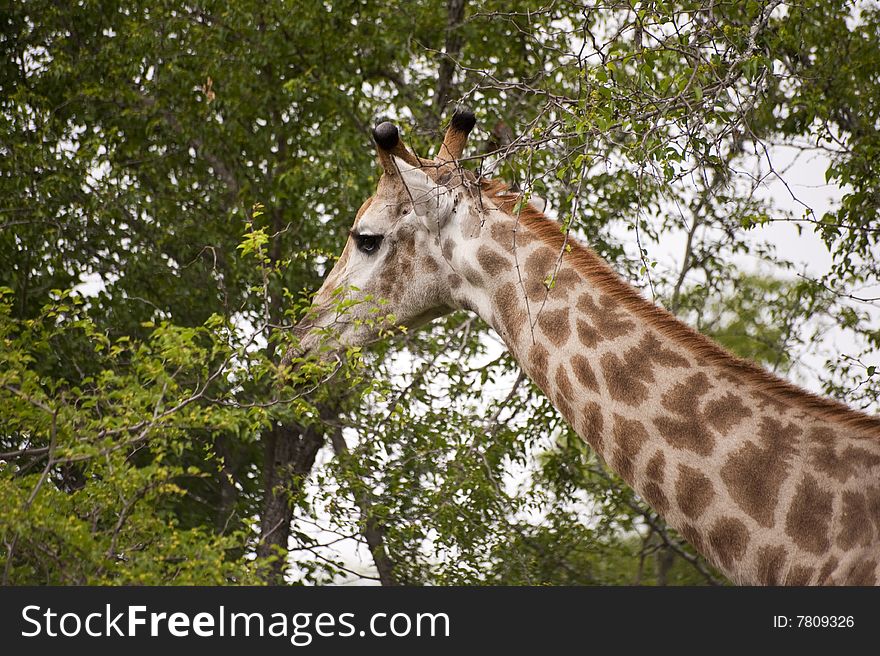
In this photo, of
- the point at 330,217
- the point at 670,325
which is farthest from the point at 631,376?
the point at 330,217

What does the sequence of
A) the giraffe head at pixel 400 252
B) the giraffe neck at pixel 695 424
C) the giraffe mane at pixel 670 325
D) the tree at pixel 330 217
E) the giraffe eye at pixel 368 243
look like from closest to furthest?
the giraffe neck at pixel 695 424, the giraffe mane at pixel 670 325, the giraffe head at pixel 400 252, the giraffe eye at pixel 368 243, the tree at pixel 330 217

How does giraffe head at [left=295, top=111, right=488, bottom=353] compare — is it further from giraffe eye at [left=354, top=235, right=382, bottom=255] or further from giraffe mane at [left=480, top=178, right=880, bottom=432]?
giraffe mane at [left=480, top=178, right=880, bottom=432]

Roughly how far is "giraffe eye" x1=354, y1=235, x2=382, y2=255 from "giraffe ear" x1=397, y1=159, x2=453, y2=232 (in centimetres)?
27

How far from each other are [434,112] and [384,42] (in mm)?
760

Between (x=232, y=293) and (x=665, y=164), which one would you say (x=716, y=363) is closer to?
(x=665, y=164)

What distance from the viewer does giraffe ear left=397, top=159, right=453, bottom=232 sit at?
17.7 feet

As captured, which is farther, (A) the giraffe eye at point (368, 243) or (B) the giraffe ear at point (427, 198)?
(A) the giraffe eye at point (368, 243)

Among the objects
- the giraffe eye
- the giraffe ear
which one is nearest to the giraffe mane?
the giraffe ear

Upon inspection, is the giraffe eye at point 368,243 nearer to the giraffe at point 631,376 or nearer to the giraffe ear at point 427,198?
the giraffe at point 631,376

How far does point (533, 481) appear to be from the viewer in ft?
29.7

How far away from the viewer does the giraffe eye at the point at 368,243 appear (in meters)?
5.54

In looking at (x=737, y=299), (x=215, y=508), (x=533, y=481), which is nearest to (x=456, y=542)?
(x=533, y=481)

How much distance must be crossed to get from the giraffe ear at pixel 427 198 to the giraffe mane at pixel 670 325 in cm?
22

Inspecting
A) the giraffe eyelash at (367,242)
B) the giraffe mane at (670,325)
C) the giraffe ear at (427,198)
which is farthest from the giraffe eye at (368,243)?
the giraffe mane at (670,325)
